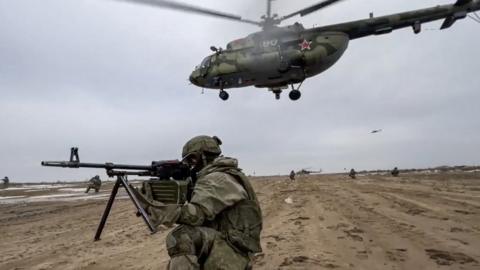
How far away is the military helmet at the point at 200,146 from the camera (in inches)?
146

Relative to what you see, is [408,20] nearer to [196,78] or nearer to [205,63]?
[205,63]

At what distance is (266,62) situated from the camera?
54.4 ft

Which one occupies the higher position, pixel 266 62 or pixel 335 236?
pixel 266 62

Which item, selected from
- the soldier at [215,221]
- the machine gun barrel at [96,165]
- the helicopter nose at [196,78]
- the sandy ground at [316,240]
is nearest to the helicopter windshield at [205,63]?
the helicopter nose at [196,78]

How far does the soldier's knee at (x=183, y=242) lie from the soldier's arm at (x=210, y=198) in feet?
0.42

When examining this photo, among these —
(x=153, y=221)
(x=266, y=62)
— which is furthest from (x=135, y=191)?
(x=266, y=62)

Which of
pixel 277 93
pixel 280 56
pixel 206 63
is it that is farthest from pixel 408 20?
pixel 206 63

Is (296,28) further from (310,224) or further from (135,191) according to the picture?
(135,191)

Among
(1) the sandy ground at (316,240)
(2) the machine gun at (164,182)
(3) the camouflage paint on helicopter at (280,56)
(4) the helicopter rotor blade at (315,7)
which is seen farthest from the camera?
(3) the camouflage paint on helicopter at (280,56)

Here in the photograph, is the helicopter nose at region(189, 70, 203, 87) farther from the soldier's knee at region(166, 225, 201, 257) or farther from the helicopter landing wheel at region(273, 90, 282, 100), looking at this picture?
the soldier's knee at region(166, 225, 201, 257)

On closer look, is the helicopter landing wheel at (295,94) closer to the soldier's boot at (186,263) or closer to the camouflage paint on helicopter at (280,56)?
the camouflage paint on helicopter at (280,56)

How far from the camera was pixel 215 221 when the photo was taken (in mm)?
3420

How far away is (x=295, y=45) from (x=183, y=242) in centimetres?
1431

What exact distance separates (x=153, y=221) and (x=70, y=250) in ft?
18.7
